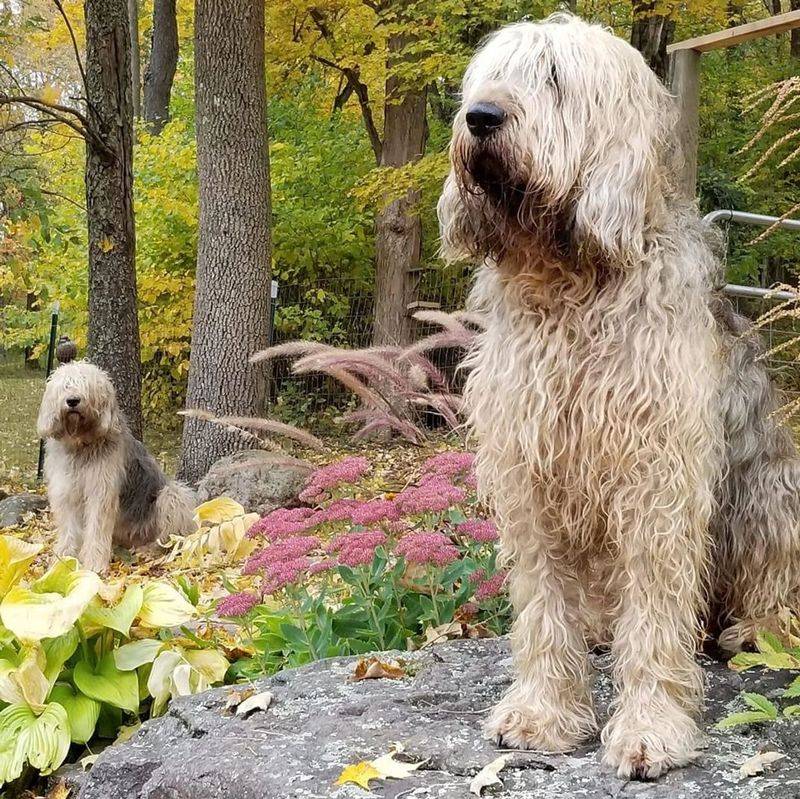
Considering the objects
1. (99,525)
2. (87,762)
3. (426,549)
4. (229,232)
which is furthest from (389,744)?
(229,232)

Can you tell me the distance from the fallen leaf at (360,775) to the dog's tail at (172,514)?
15.5 ft

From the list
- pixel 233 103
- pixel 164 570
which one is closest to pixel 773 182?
pixel 233 103

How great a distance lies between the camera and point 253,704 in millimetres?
3158

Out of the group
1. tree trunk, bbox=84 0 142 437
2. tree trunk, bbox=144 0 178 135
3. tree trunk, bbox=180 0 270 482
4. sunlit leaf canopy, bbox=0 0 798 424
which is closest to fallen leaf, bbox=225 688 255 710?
tree trunk, bbox=180 0 270 482

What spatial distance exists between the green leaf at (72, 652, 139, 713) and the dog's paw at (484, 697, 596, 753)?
1582 millimetres

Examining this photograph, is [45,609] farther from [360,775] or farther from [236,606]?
[360,775]

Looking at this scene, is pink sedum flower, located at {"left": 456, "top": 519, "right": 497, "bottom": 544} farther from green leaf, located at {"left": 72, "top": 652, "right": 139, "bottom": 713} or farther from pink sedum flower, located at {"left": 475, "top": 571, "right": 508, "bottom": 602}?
green leaf, located at {"left": 72, "top": 652, "right": 139, "bottom": 713}

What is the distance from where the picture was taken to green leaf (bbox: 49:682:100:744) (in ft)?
12.3

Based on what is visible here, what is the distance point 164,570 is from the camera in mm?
6816

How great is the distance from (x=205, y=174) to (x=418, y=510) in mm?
5068

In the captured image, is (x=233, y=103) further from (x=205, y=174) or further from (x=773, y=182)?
(x=773, y=182)

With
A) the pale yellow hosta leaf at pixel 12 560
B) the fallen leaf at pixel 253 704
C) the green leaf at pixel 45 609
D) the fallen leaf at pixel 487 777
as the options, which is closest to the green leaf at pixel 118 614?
the green leaf at pixel 45 609

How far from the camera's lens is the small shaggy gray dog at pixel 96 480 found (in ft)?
22.2

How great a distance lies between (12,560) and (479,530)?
195cm
